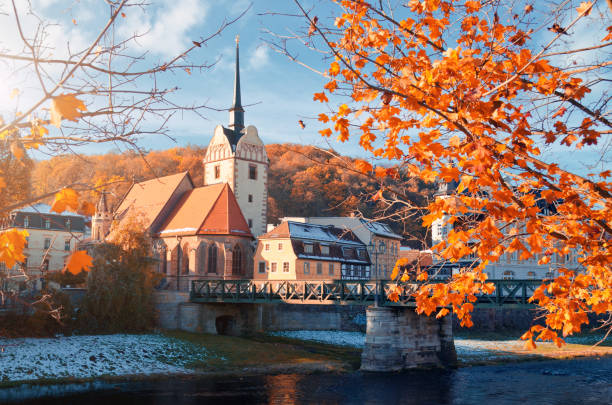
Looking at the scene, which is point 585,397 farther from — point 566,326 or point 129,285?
point 129,285

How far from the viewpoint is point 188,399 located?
24.0 metres

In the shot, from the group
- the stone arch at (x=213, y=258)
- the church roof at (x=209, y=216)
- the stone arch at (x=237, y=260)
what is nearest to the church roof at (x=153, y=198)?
the church roof at (x=209, y=216)

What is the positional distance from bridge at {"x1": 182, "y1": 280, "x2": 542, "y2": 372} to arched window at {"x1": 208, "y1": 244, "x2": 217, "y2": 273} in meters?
5.79

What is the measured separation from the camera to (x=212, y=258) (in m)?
49.2

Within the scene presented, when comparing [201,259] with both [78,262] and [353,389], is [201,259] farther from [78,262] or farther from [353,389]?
[78,262]

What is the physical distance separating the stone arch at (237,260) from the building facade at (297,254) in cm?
131

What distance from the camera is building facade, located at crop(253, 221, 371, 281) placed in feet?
165

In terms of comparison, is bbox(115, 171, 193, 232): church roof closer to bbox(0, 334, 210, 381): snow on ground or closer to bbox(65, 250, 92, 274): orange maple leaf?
bbox(0, 334, 210, 381): snow on ground

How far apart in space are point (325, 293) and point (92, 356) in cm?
1424

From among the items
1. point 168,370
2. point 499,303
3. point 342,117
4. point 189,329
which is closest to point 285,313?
point 189,329

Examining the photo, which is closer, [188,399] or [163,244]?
[188,399]

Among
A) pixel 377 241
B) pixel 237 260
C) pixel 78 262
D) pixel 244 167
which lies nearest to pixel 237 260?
pixel 237 260

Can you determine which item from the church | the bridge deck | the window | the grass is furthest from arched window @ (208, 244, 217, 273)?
the grass

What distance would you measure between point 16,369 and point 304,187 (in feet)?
234
